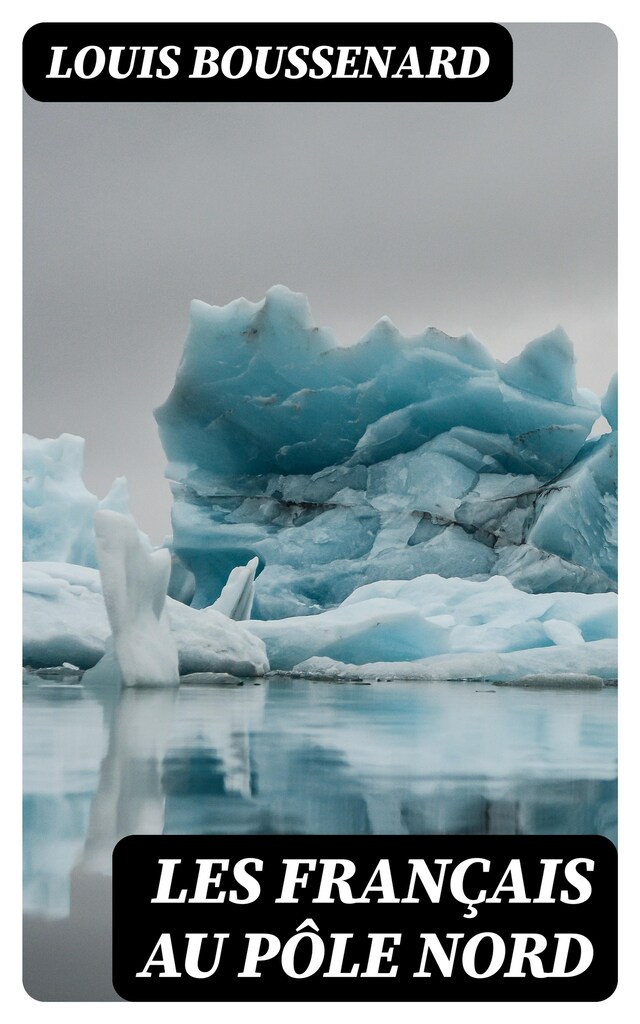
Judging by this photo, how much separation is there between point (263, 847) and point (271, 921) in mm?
223

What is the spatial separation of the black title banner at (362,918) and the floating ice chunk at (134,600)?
10.3ft

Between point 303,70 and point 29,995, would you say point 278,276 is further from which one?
point 29,995

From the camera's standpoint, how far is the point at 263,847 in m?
3.02

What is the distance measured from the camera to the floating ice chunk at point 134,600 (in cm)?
602

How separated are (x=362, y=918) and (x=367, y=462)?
6.06 meters

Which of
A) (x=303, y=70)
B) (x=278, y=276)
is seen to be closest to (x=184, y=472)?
(x=278, y=276)

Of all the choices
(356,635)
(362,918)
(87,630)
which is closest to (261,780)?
(362,918)

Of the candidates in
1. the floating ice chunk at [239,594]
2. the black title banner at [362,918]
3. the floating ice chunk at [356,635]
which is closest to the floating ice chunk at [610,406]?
the floating ice chunk at [356,635]

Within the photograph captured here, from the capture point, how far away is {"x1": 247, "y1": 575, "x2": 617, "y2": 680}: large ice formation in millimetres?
7168

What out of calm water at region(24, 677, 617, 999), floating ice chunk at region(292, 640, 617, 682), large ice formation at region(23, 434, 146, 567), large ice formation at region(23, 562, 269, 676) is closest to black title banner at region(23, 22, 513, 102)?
calm water at region(24, 677, 617, 999)

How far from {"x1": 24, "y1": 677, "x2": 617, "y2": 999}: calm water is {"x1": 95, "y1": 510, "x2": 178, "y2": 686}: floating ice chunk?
19.5 inches

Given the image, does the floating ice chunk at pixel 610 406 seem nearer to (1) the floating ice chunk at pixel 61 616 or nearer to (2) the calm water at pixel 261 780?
(2) the calm water at pixel 261 780

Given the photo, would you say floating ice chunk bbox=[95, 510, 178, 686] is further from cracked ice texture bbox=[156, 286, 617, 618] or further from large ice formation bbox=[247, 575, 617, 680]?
A: cracked ice texture bbox=[156, 286, 617, 618]

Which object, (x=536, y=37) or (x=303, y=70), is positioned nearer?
(x=303, y=70)
